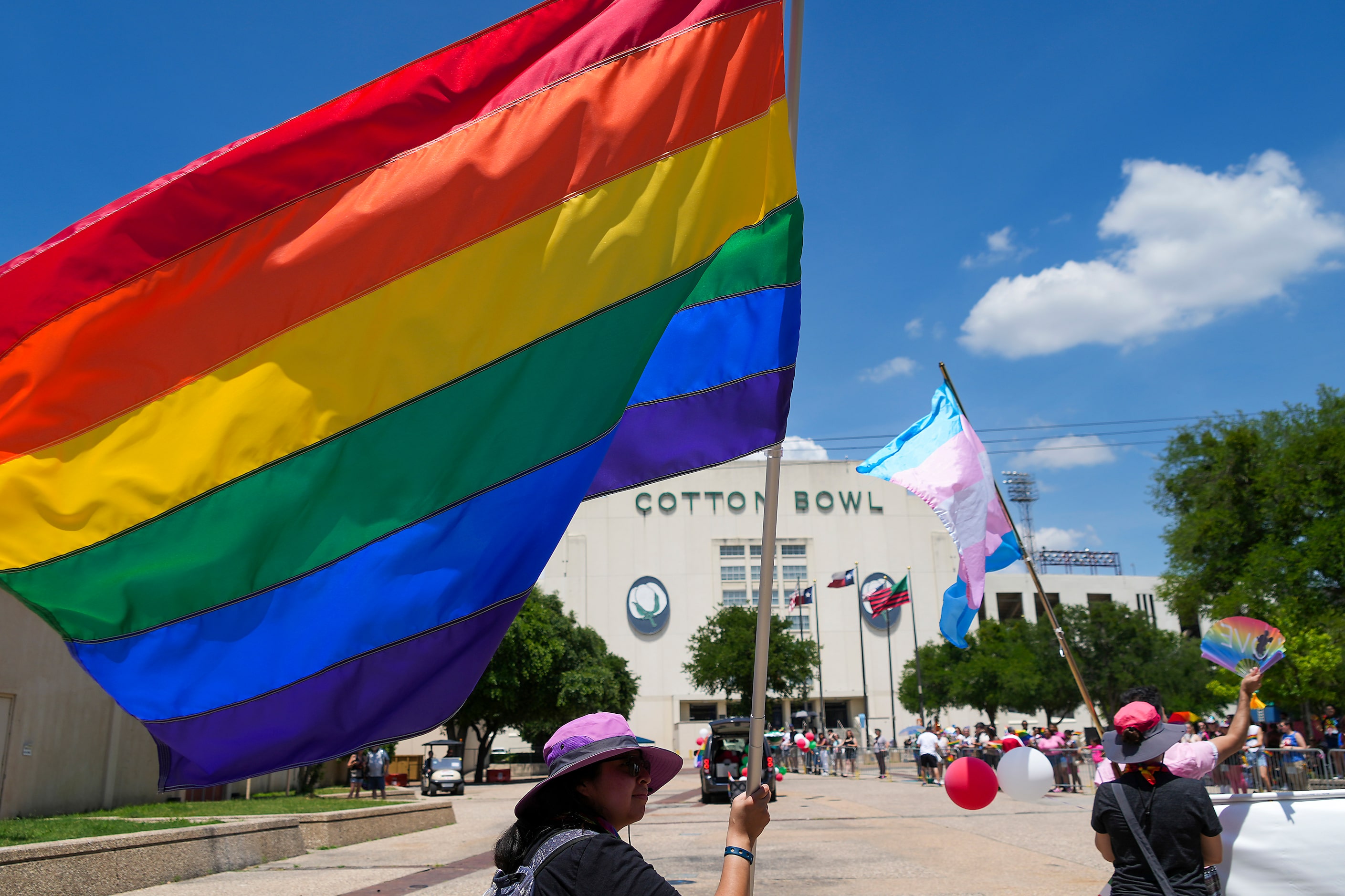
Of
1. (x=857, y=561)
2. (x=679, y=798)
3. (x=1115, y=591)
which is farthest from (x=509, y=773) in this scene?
(x=1115, y=591)

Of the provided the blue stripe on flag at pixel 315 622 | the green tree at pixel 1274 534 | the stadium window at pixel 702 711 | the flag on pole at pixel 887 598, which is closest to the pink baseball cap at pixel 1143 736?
the blue stripe on flag at pixel 315 622

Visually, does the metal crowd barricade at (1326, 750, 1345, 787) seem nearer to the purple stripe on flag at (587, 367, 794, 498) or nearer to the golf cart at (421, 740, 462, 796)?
the purple stripe on flag at (587, 367, 794, 498)

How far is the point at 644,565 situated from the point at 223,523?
251 ft

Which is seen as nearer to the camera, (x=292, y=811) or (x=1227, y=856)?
(x=1227, y=856)

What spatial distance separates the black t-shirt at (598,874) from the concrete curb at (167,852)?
8413mm

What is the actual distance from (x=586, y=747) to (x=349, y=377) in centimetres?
160

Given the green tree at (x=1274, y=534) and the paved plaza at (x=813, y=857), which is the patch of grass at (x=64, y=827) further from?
the green tree at (x=1274, y=534)

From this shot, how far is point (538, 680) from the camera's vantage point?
4597 centimetres

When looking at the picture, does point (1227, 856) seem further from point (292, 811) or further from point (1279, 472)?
point (1279, 472)

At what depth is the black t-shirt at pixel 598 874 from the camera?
2287mm

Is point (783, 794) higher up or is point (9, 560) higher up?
point (9, 560)

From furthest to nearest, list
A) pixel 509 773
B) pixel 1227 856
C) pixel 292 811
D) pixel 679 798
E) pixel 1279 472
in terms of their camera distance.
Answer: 1. pixel 509 773
2. pixel 1279 472
3. pixel 679 798
4. pixel 292 811
5. pixel 1227 856

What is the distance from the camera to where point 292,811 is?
16.6 metres

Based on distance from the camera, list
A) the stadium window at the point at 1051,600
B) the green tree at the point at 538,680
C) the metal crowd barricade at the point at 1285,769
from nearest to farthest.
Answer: the metal crowd barricade at the point at 1285,769, the green tree at the point at 538,680, the stadium window at the point at 1051,600
